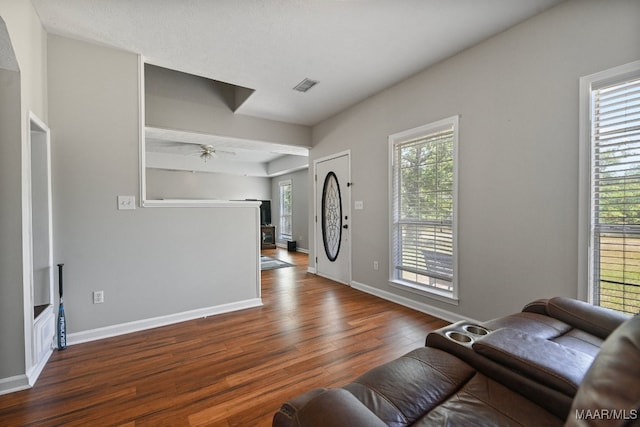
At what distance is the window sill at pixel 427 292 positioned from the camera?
293 cm

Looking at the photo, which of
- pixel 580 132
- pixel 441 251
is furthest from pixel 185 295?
pixel 580 132

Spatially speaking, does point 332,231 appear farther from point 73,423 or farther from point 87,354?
point 73,423

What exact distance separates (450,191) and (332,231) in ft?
7.43

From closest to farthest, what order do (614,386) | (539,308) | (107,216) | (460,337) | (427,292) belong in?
1. (614,386)
2. (460,337)
3. (539,308)
4. (107,216)
5. (427,292)

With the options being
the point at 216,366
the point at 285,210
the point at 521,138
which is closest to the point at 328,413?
the point at 216,366

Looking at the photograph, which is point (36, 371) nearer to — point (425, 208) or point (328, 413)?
point (328, 413)

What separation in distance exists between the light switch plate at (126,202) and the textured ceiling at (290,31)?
147 centimetres

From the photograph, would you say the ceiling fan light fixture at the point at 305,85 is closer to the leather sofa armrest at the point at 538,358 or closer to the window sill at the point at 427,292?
the window sill at the point at 427,292

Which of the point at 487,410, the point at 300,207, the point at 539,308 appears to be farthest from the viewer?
the point at 300,207

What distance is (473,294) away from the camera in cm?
274

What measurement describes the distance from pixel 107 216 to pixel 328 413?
2869mm

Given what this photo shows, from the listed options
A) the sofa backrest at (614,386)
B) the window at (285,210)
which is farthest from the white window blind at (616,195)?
the window at (285,210)

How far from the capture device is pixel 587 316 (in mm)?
1327

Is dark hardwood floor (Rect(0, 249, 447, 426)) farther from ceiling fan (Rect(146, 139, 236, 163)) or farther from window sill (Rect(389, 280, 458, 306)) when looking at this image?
ceiling fan (Rect(146, 139, 236, 163))
